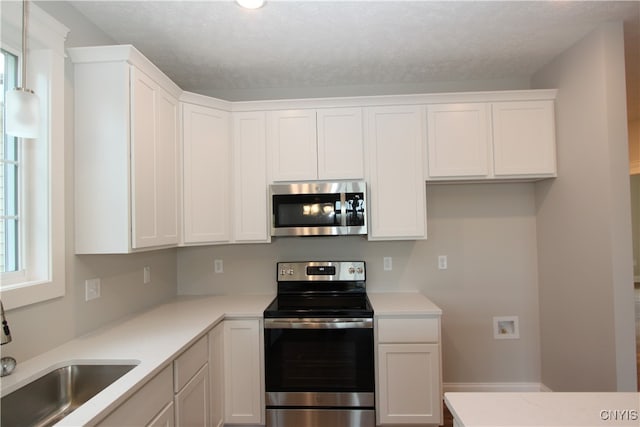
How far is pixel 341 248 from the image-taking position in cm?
285

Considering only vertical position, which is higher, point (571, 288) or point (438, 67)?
point (438, 67)

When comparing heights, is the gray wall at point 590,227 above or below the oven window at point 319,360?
above

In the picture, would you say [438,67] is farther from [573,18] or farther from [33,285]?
[33,285]

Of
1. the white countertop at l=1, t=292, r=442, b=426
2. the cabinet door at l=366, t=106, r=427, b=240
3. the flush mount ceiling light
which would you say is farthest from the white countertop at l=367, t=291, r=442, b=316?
the flush mount ceiling light

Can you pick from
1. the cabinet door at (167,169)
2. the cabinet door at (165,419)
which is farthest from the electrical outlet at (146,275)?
the cabinet door at (165,419)

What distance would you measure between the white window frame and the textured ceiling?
0.37 metres

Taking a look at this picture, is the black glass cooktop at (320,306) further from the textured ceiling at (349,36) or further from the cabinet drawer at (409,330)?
the textured ceiling at (349,36)

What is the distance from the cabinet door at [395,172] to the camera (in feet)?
8.23

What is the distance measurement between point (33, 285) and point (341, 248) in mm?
1981

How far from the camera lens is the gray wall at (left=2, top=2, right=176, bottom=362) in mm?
1497

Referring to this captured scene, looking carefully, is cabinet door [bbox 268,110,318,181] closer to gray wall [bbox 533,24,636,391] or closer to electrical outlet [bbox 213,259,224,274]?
electrical outlet [bbox 213,259,224,274]

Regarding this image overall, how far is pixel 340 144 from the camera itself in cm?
254

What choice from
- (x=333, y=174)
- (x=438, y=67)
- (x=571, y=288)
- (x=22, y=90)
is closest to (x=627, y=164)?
(x=571, y=288)

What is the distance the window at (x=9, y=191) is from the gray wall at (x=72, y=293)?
0.63 ft
